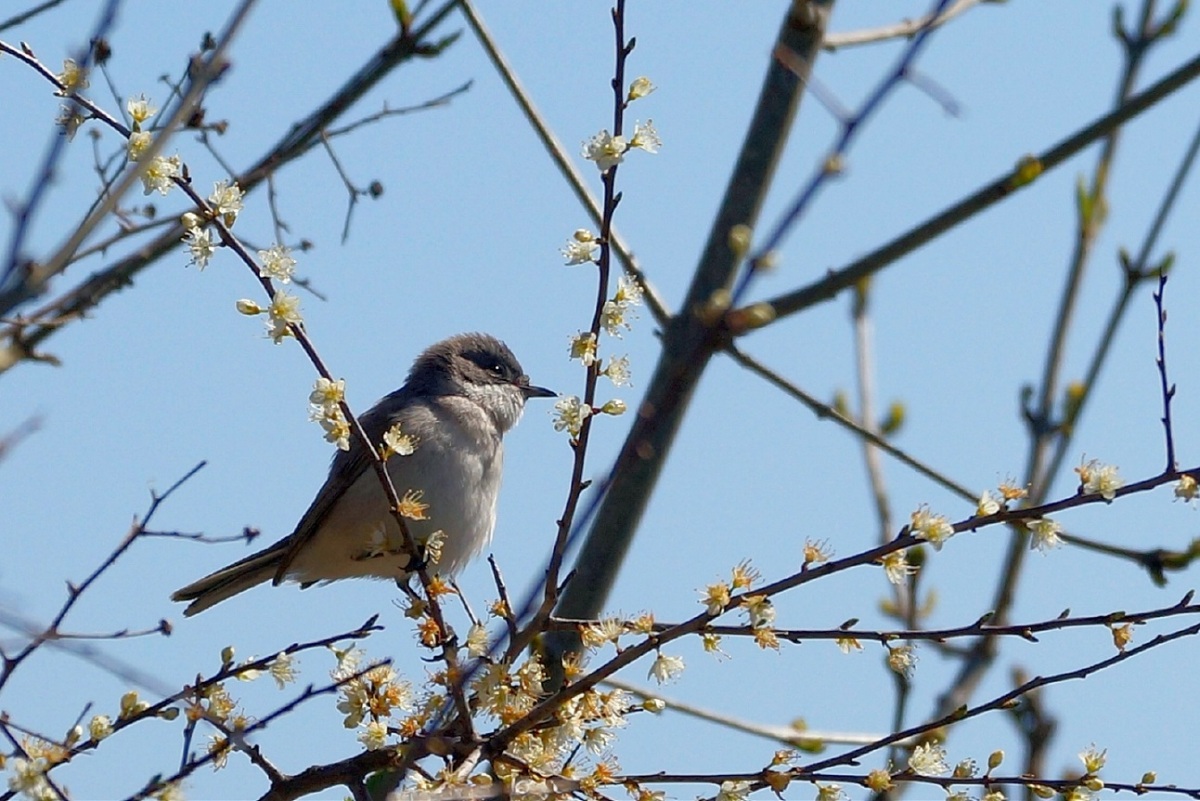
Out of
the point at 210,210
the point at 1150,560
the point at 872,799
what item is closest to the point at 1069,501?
the point at 1150,560

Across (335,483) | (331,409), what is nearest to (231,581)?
(335,483)

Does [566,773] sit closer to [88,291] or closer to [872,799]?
[872,799]

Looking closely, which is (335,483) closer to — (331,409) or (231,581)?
(231,581)

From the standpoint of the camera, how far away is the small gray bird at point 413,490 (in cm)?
654

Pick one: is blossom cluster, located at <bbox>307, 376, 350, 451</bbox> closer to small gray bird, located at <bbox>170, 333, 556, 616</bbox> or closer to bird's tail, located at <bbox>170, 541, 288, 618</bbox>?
small gray bird, located at <bbox>170, 333, 556, 616</bbox>

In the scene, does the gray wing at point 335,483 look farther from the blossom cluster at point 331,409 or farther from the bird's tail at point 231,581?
the blossom cluster at point 331,409

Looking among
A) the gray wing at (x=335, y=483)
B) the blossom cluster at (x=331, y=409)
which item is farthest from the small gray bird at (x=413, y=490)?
the blossom cluster at (x=331, y=409)

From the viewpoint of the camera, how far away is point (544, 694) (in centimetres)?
374

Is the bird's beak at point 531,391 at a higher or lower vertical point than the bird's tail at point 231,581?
higher

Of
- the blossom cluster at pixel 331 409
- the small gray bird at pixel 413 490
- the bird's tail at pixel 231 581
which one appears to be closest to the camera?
the blossom cluster at pixel 331 409

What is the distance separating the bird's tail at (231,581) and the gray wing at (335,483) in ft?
0.39

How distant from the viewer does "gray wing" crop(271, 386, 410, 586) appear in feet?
21.7

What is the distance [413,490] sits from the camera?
21.2 feet

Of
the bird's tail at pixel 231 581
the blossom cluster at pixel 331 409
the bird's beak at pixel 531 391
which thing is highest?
the bird's beak at pixel 531 391
